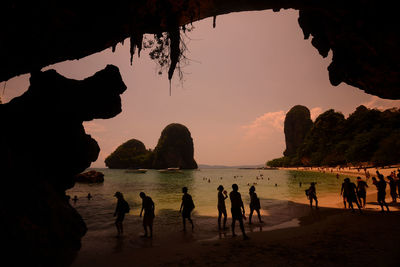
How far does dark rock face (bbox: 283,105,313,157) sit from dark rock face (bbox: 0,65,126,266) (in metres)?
139

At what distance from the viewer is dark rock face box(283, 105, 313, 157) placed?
131 meters

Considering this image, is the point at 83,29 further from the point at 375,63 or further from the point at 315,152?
the point at 315,152

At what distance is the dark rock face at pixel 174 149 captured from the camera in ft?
411

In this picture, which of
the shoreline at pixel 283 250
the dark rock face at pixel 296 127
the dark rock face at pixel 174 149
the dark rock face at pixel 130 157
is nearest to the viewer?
the shoreline at pixel 283 250

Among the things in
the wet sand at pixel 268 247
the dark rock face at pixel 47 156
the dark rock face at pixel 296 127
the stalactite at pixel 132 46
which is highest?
the dark rock face at pixel 296 127

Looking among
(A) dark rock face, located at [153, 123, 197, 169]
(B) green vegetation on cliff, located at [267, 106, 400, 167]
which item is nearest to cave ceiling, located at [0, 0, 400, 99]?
A: (B) green vegetation on cliff, located at [267, 106, 400, 167]

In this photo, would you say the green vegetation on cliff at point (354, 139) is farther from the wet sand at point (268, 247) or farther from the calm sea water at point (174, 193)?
the wet sand at point (268, 247)

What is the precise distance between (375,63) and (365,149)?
5595cm

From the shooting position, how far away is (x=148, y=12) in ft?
24.2

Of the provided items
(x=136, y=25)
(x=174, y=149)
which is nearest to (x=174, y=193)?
(x=136, y=25)

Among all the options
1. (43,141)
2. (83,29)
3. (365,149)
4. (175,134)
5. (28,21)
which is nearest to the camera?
(28,21)

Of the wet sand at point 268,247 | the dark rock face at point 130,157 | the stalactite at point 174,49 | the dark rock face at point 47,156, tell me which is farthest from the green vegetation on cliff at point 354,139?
the dark rock face at point 130,157

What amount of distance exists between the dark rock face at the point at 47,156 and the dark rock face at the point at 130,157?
422 ft

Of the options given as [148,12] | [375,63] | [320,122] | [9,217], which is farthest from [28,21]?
[320,122]
